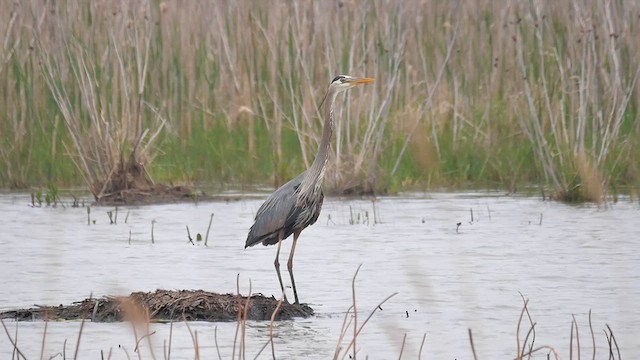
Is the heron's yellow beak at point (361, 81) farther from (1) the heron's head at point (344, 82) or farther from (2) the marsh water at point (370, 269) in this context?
(2) the marsh water at point (370, 269)

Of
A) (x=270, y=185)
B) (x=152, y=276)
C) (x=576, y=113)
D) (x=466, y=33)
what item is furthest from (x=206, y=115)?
(x=152, y=276)

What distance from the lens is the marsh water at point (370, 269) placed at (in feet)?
19.1

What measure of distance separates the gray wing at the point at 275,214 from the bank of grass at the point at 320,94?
3.58 meters

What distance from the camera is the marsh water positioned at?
5832mm

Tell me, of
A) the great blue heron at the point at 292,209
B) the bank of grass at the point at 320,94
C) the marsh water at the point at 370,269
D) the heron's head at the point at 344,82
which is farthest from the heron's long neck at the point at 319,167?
the bank of grass at the point at 320,94

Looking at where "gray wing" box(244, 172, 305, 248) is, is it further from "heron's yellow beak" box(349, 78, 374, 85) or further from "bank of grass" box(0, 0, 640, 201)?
"bank of grass" box(0, 0, 640, 201)

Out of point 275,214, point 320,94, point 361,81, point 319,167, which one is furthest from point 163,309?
point 320,94

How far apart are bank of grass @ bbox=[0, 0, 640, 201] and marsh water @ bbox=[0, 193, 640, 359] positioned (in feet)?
2.10

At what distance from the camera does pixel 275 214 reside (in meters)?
7.02

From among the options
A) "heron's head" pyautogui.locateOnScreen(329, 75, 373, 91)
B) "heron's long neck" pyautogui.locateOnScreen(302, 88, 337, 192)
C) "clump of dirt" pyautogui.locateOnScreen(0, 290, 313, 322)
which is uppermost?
"heron's head" pyautogui.locateOnScreen(329, 75, 373, 91)

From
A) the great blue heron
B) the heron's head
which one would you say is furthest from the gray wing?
the heron's head

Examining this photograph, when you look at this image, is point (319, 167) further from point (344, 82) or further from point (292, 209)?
point (344, 82)

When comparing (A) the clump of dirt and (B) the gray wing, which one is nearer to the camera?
(A) the clump of dirt

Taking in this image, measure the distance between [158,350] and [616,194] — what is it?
19.5 ft
